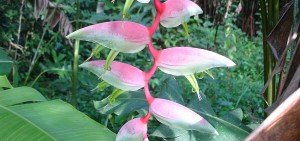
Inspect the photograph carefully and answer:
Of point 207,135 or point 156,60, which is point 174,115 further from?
point 207,135

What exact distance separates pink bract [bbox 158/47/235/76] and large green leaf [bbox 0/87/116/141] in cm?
29

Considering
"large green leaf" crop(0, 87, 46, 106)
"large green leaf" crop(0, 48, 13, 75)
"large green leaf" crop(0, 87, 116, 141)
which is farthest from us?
"large green leaf" crop(0, 48, 13, 75)

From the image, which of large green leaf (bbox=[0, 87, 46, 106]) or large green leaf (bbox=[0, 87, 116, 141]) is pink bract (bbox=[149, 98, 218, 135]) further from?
large green leaf (bbox=[0, 87, 46, 106])

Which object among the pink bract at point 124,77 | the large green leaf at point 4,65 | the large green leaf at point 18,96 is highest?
the pink bract at point 124,77

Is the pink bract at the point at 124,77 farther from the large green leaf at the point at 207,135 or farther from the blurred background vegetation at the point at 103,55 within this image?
the blurred background vegetation at the point at 103,55

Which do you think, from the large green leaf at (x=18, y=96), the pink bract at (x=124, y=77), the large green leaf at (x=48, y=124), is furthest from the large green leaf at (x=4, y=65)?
the pink bract at (x=124, y=77)

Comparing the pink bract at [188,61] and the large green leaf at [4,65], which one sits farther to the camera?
the large green leaf at [4,65]

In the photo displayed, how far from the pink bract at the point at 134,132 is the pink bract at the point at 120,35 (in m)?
0.08

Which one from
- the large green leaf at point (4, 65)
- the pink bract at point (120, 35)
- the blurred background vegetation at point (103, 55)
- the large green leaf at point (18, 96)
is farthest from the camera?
the blurred background vegetation at point (103, 55)

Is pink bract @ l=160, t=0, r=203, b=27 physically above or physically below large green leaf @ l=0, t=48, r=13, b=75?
above

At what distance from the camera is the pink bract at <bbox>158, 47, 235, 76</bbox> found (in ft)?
1.67

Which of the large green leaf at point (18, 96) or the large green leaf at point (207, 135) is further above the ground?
the large green leaf at point (207, 135)

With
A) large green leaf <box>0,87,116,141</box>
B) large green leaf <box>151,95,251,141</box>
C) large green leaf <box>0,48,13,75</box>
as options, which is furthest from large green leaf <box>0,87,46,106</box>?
large green leaf <box>0,48,13,75</box>

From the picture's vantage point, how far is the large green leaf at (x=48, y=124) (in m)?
0.78
